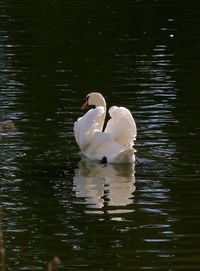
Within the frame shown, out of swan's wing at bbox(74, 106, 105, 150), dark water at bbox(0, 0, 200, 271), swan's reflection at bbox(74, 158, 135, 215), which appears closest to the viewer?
dark water at bbox(0, 0, 200, 271)

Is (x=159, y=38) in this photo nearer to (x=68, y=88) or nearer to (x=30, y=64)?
(x=30, y=64)

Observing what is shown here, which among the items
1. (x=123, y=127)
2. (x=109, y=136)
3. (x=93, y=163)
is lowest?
(x=93, y=163)

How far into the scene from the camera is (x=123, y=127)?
40.9 ft

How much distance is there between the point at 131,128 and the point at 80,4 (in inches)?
670

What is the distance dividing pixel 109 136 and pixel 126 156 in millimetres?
507

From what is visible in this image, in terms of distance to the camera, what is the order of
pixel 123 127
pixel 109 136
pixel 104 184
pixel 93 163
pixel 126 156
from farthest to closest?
pixel 93 163, pixel 109 136, pixel 123 127, pixel 126 156, pixel 104 184

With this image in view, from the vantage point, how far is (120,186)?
11352 mm

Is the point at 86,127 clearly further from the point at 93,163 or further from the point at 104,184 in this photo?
the point at 104,184

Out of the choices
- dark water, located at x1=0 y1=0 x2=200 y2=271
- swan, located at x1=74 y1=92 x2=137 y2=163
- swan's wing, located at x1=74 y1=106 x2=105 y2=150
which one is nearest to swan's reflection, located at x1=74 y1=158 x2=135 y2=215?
dark water, located at x1=0 y1=0 x2=200 y2=271

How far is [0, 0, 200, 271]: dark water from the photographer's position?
8.99 meters

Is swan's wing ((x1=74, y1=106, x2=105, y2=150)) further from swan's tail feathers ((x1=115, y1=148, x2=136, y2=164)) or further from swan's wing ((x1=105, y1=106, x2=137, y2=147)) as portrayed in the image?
swan's tail feathers ((x1=115, y1=148, x2=136, y2=164))

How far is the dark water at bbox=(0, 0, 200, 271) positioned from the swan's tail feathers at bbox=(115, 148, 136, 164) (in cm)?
9

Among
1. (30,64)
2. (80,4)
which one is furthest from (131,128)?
(80,4)

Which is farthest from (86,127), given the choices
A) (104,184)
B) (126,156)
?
(104,184)
